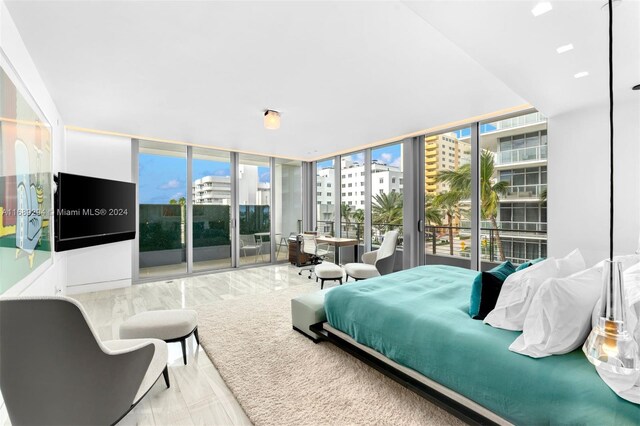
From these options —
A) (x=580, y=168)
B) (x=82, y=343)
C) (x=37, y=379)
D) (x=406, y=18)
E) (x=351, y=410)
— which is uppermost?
(x=406, y=18)

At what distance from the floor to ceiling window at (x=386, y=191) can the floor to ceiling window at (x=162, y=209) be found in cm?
389

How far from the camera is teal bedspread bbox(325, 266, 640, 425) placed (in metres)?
1.30

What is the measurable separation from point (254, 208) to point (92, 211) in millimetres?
3385

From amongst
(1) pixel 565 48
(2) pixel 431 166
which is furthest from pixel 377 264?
(1) pixel 565 48

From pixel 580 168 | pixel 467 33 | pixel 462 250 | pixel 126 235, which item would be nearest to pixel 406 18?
pixel 467 33

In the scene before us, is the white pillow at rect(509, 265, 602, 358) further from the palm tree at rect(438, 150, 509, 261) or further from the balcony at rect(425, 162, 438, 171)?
the balcony at rect(425, 162, 438, 171)

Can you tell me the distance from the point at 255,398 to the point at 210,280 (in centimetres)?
385

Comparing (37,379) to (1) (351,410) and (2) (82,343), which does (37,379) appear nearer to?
(2) (82,343)

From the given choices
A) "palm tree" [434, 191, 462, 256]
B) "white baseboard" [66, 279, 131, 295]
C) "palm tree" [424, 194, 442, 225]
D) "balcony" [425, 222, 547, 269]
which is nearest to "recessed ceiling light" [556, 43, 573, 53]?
"balcony" [425, 222, 547, 269]

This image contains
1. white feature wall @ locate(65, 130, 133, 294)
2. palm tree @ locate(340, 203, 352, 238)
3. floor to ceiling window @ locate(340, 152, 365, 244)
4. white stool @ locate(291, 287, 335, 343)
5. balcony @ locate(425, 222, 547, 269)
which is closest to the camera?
white stool @ locate(291, 287, 335, 343)

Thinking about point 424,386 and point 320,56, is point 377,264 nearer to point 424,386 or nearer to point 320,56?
point 424,386

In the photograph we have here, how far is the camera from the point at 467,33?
1.79 metres

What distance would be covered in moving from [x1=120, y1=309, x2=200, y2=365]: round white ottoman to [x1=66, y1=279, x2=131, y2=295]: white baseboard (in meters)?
3.06

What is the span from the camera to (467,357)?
1685mm
